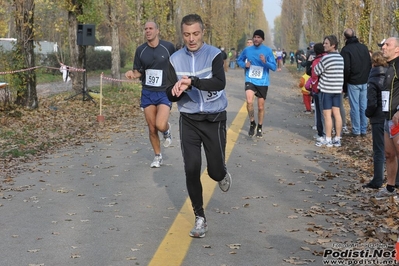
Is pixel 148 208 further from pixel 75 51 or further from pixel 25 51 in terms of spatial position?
pixel 75 51

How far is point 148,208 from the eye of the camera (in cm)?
779

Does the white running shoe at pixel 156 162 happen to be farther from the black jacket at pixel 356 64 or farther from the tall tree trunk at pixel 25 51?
the tall tree trunk at pixel 25 51

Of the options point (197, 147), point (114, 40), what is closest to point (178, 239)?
point (197, 147)

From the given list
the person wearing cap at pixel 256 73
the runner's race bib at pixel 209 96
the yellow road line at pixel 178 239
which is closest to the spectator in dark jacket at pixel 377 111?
the yellow road line at pixel 178 239

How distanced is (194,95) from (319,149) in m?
6.71

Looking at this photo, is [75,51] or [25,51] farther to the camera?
[75,51]

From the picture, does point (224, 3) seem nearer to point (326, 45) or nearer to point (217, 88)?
point (326, 45)

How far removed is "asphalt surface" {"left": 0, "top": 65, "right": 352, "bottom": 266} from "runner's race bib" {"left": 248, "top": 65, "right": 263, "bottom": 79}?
170 cm

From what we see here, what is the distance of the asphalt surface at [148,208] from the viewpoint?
6.02 m

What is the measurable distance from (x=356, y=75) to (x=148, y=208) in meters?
7.58

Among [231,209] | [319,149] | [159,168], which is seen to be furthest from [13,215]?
[319,149]

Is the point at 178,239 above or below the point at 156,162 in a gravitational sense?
above

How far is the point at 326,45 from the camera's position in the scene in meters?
12.9

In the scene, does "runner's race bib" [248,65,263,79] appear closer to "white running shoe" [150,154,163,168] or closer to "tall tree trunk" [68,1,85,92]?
"white running shoe" [150,154,163,168]
